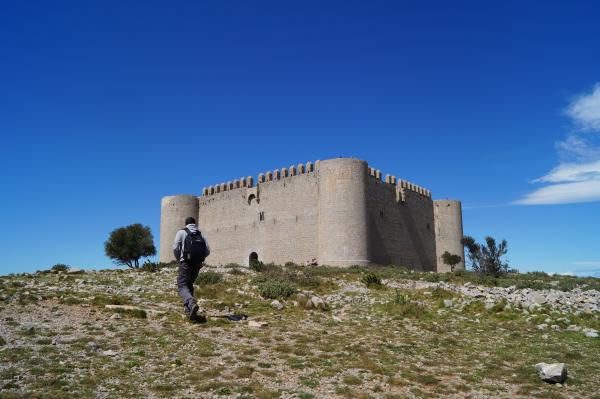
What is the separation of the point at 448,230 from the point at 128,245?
25619 mm

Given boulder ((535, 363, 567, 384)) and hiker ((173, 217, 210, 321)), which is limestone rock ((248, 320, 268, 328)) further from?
boulder ((535, 363, 567, 384))

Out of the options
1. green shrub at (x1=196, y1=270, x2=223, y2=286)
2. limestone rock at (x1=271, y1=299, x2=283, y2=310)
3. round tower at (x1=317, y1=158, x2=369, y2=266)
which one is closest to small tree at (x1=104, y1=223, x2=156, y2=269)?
round tower at (x1=317, y1=158, x2=369, y2=266)

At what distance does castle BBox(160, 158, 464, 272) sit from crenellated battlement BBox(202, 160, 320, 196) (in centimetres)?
7

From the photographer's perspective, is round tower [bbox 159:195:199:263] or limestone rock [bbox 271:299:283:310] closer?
limestone rock [bbox 271:299:283:310]

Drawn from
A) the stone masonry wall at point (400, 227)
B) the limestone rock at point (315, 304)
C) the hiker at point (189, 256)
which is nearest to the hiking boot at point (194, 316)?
the hiker at point (189, 256)

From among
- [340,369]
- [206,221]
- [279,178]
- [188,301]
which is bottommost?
[340,369]

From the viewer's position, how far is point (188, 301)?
9.84 meters

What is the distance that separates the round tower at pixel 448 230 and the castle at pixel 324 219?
83 millimetres

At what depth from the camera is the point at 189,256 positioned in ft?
31.8

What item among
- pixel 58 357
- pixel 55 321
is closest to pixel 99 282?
pixel 55 321

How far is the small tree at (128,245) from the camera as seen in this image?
36.4 m

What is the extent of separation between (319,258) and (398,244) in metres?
6.93

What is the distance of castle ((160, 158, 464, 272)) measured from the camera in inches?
1123

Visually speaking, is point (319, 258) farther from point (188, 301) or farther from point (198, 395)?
point (198, 395)
